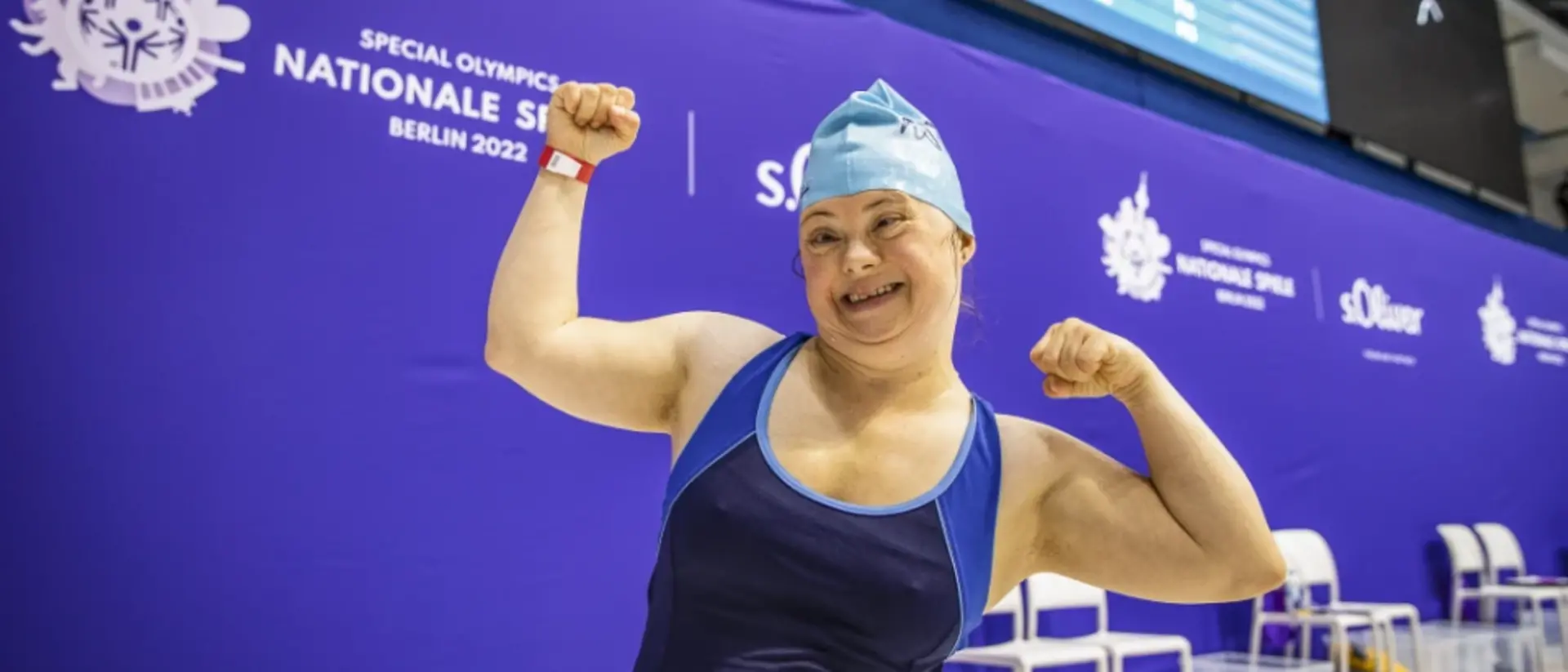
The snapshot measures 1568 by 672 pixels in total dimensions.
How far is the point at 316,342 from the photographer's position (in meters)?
1.91

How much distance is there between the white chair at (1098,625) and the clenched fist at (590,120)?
207cm

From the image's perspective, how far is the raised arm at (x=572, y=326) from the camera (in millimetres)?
984

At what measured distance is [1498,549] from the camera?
4531 mm

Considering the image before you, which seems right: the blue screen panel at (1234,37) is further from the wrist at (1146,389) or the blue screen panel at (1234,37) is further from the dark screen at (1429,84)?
the wrist at (1146,389)

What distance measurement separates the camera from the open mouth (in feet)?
3.33

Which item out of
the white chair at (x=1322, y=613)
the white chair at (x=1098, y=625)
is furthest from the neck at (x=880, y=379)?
the white chair at (x=1322, y=613)

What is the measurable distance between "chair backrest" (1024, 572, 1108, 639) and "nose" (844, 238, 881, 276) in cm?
204

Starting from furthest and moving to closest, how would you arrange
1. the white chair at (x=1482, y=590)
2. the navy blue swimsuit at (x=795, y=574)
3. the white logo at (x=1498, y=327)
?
1. the white logo at (x=1498, y=327)
2. the white chair at (x=1482, y=590)
3. the navy blue swimsuit at (x=795, y=574)

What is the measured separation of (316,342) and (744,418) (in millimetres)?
Answer: 1264

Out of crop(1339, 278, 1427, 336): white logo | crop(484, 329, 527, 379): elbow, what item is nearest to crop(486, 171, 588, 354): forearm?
crop(484, 329, 527, 379): elbow

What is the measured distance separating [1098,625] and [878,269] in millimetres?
2452

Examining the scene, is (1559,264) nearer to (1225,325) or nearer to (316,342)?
(1225,325)

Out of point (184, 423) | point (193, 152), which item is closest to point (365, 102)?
point (193, 152)

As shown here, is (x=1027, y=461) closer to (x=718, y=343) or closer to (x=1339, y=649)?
(x=718, y=343)
